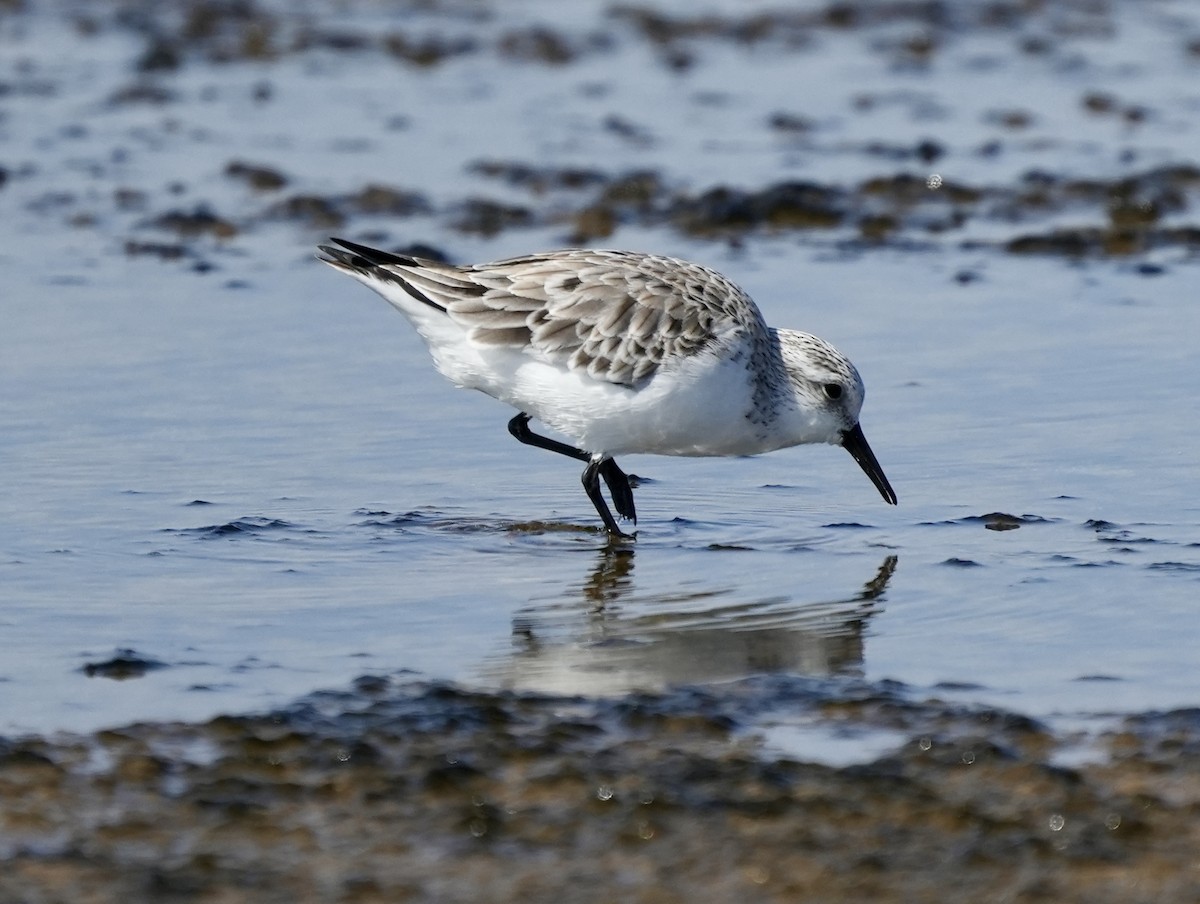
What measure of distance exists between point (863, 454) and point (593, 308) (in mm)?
1327

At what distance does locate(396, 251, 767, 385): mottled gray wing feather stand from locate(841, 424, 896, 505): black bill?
601 millimetres

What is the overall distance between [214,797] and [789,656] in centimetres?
208

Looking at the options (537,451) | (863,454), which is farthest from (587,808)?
(537,451)

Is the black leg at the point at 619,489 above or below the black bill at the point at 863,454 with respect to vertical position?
below

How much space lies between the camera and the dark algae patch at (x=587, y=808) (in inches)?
190

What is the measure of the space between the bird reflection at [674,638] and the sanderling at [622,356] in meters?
0.79

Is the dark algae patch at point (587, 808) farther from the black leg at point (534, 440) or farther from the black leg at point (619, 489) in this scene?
the black leg at point (534, 440)

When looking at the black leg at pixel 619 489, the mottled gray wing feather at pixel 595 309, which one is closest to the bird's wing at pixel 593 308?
the mottled gray wing feather at pixel 595 309

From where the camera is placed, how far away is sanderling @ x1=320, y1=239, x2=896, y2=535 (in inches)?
309

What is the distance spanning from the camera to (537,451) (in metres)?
9.41

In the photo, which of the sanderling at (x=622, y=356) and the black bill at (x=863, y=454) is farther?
the black bill at (x=863, y=454)

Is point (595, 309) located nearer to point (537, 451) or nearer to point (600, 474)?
point (600, 474)

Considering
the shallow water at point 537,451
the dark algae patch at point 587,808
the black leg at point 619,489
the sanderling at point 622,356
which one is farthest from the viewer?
the black leg at point 619,489

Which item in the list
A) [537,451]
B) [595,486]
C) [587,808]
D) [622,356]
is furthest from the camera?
[537,451]
